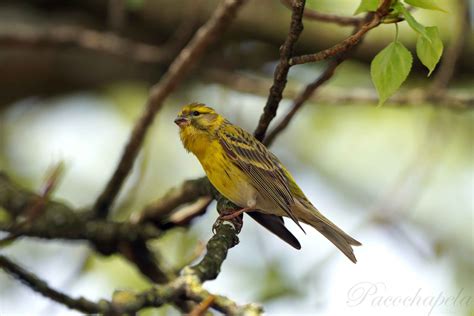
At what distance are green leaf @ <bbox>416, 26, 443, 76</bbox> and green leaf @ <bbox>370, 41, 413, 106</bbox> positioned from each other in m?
0.06

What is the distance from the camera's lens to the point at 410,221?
9.07 m

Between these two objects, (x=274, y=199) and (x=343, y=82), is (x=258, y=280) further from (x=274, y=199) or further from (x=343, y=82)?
(x=343, y=82)

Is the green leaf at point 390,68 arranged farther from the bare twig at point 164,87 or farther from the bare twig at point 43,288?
the bare twig at point 164,87

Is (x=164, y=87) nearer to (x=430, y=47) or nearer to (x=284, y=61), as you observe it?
(x=284, y=61)

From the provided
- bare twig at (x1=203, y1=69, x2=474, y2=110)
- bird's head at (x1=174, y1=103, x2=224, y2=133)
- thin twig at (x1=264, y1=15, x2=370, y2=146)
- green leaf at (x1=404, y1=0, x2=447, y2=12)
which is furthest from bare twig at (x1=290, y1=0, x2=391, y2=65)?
bird's head at (x1=174, y1=103, x2=224, y2=133)

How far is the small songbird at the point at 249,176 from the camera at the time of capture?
4.56 m

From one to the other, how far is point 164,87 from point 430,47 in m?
2.25

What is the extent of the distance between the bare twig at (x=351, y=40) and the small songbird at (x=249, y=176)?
136 centimetres

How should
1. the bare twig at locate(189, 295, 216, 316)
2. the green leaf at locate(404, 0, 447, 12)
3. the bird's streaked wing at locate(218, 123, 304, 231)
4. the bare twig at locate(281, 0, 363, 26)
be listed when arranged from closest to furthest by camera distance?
the bare twig at locate(189, 295, 216, 316), the green leaf at locate(404, 0, 447, 12), the bare twig at locate(281, 0, 363, 26), the bird's streaked wing at locate(218, 123, 304, 231)

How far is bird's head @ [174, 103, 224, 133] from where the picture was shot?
5.19 m

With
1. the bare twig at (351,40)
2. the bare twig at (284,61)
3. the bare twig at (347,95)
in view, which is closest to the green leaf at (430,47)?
the bare twig at (351,40)

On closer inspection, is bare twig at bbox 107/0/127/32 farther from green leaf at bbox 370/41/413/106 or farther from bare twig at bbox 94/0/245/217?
green leaf at bbox 370/41/413/106

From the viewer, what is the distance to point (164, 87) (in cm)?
470

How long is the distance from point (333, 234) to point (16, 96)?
408 cm
